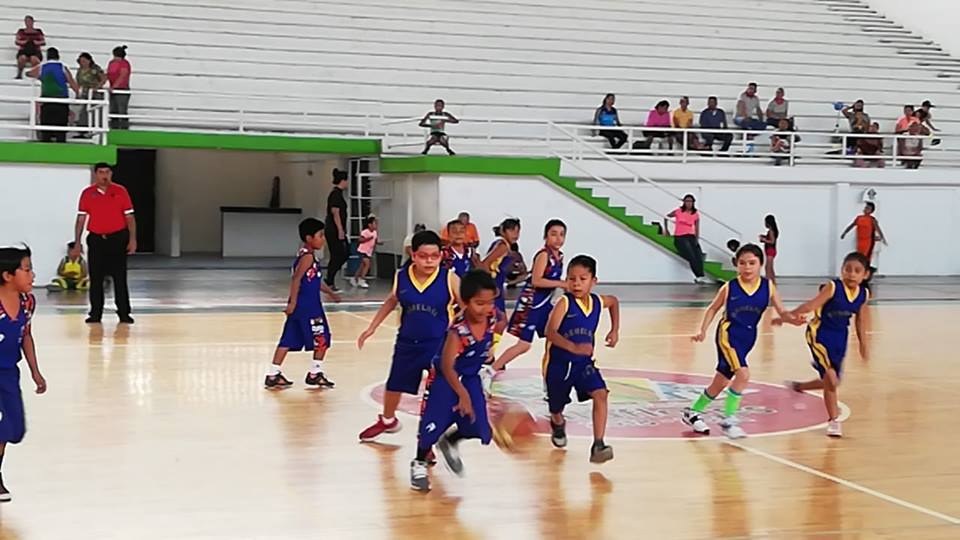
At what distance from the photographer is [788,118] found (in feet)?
92.5

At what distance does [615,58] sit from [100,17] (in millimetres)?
11199

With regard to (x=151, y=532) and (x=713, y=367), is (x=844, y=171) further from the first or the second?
(x=151, y=532)

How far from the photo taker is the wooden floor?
648 cm

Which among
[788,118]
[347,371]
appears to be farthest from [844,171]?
[347,371]

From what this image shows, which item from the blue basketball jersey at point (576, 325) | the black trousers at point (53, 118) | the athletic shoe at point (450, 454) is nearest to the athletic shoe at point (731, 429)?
the blue basketball jersey at point (576, 325)

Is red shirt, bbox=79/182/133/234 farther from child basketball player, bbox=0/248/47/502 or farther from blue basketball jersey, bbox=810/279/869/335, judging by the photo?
blue basketball jersey, bbox=810/279/869/335

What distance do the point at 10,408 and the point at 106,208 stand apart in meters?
8.54

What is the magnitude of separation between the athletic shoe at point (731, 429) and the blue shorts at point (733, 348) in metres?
0.30

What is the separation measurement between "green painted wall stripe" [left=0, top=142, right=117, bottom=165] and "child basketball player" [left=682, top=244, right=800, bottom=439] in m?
14.0

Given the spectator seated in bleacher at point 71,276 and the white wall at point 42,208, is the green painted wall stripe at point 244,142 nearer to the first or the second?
the white wall at point 42,208

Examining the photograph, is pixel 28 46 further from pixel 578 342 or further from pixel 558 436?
pixel 578 342

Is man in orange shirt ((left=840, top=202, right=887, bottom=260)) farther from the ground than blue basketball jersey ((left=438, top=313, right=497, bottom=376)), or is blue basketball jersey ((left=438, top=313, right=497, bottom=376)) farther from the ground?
man in orange shirt ((left=840, top=202, right=887, bottom=260))

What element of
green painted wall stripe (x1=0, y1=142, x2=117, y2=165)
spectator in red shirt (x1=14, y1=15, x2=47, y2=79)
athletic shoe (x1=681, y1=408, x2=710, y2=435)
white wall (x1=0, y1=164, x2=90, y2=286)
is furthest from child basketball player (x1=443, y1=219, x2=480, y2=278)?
spectator in red shirt (x1=14, y1=15, x2=47, y2=79)

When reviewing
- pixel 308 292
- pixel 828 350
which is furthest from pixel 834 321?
pixel 308 292
